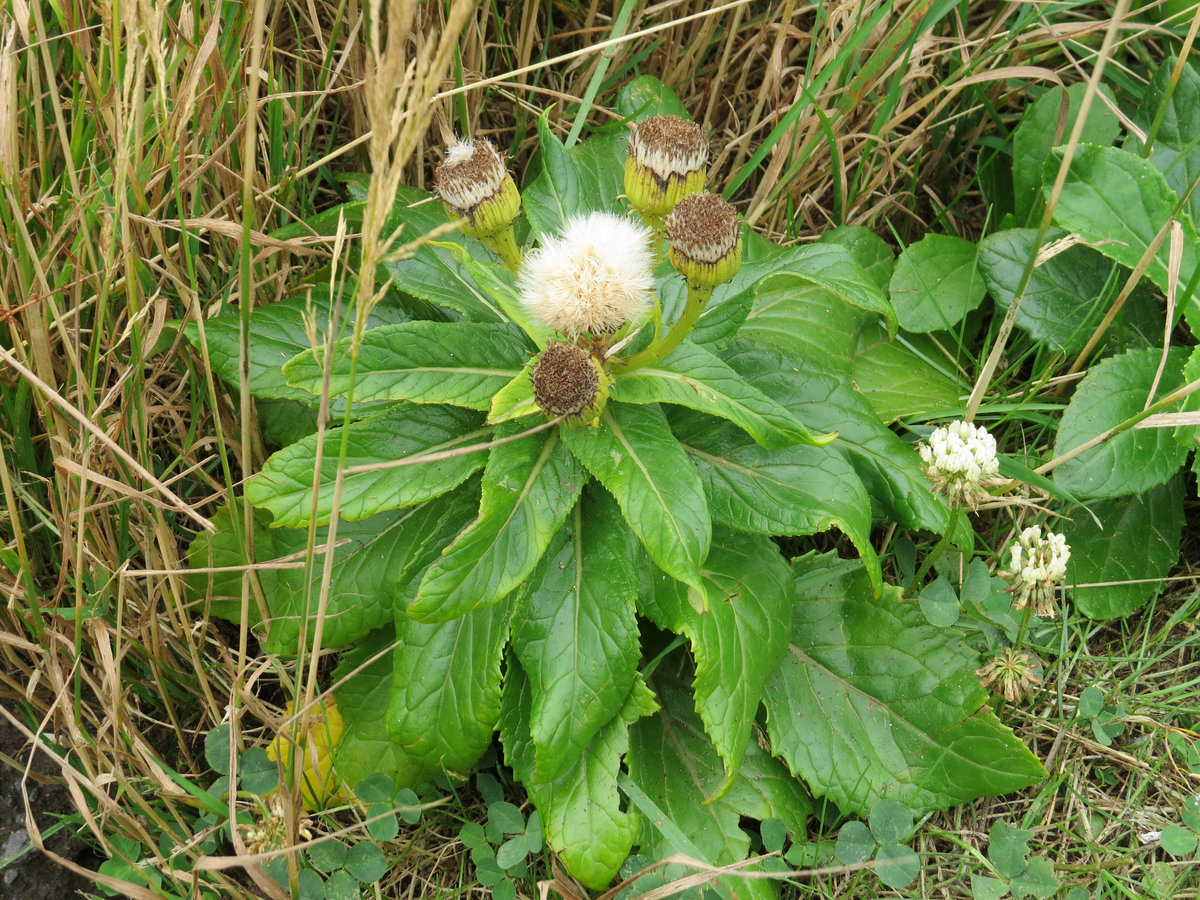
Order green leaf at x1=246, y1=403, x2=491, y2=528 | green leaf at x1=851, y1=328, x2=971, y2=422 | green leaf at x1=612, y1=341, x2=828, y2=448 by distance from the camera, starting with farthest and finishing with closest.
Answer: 1. green leaf at x1=851, y1=328, x2=971, y2=422
2. green leaf at x1=246, y1=403, x2=491, y2=528
3. green leaf at x1=612, y1=341, x2=828, y2=448

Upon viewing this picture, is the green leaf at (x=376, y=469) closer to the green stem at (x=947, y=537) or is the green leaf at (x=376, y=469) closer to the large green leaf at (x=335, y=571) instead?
the large green leaf at (x=335, y=571)

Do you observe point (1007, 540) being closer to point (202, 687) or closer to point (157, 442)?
point (202, 687)

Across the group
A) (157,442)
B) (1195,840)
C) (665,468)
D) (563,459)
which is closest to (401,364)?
(563,459)

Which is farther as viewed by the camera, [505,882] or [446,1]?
[446,1]

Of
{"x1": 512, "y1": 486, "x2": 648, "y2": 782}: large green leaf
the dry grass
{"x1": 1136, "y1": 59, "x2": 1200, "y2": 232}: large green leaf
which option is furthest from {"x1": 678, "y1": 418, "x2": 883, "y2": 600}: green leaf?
{"x1": 1136, "y1": 59, "x2": 1200, "y2": 232}: large green leaf

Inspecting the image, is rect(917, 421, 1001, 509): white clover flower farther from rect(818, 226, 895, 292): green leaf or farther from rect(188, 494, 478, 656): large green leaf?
rect(188, 494, 478, 656): large green leaf

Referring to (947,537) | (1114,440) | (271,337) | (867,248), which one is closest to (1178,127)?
(867,248)

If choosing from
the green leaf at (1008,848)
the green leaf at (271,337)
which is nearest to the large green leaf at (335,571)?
the green leaf at (271,337)
